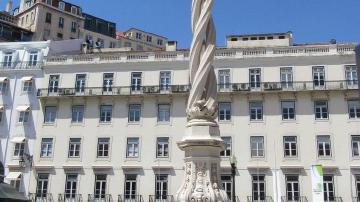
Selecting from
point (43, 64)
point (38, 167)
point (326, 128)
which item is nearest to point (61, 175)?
point (38, 167)

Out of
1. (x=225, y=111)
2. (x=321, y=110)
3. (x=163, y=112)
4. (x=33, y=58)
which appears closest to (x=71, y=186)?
(x=163, y=112)

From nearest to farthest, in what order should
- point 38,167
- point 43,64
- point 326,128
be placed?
point 326,128 → point 38,167 → point 43,64

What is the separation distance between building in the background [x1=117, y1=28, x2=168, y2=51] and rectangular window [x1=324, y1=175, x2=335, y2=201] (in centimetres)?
4517

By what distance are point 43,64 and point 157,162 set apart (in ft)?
48.4

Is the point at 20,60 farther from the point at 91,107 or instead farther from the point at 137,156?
the point at 137,156

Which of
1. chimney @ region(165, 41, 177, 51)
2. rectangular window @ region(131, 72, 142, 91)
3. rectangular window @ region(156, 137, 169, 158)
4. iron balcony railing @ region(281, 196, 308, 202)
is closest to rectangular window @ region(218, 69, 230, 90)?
chimney @ region(165, 41, 177, 51)

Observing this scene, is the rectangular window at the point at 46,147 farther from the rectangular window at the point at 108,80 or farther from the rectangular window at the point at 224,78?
the rectangular window at the point at 224,78

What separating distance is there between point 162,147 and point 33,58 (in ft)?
52.4

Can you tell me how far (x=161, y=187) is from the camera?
39094 millimetres

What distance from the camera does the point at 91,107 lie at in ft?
139

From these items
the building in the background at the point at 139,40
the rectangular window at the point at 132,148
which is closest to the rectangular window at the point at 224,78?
the rectangular window at the point at 132,148

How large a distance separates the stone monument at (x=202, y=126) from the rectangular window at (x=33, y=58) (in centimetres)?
3583

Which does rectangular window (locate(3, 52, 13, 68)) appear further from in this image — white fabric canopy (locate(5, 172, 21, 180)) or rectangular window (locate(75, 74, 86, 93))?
white fabric canopy (locate(5, 172, 21, 180))

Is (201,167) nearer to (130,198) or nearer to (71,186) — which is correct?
(130,198)
